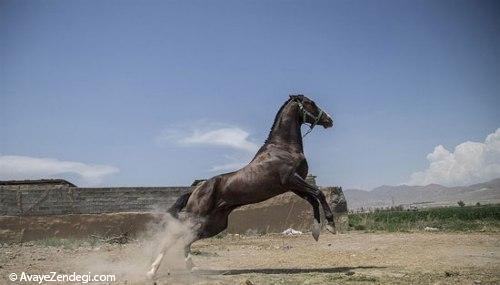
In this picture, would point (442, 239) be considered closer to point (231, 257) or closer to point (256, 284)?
point (231, 257)

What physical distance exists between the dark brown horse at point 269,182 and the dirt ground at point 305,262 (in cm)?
87

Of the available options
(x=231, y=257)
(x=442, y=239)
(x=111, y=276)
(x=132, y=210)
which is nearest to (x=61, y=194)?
(x=132, y=210)

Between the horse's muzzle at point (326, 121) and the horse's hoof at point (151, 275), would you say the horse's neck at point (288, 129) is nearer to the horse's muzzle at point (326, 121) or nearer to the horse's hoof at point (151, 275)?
the horse's muzzle at point (326, 121)

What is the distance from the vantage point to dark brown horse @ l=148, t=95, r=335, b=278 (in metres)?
7.54

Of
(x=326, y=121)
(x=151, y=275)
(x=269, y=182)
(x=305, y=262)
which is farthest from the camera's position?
(x=305, y=262)

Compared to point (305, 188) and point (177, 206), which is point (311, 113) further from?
point (177, 206)

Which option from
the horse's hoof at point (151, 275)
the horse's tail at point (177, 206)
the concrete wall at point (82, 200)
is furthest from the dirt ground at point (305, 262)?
the concrete wall at point (82, 200)

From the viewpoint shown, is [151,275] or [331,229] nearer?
[151,275]

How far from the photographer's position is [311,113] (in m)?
8.33

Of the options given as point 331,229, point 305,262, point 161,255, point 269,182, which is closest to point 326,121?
point 269,182

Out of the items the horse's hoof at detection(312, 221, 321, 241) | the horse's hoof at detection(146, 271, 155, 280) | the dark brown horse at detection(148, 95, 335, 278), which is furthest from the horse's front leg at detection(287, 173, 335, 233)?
the horse's hoof at detection(146, 271, 155, 280)

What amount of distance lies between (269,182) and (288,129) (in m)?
1.09

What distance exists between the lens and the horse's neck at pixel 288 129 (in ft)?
26.2

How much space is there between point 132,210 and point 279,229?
5465 mm
